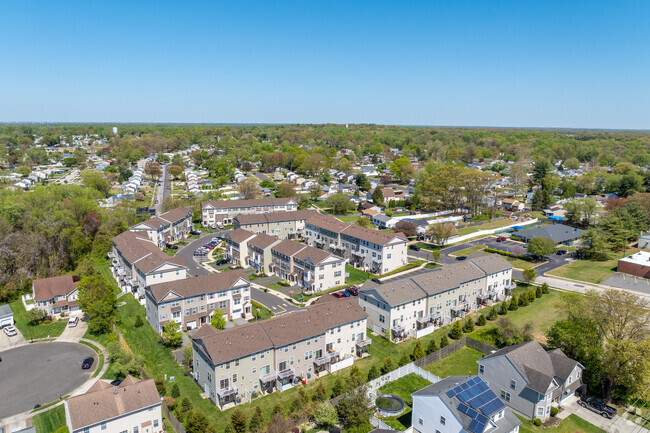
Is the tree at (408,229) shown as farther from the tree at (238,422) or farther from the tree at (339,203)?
the tree at (238,422)

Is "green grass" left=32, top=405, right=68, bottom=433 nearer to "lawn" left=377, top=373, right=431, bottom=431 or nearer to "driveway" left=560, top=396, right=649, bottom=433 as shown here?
"lawn" left=377, top=373, right=431, bottom=431

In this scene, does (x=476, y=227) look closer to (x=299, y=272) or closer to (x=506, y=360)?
(x=299, y=272)

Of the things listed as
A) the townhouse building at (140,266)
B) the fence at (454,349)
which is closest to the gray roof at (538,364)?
the fence at (454,349)

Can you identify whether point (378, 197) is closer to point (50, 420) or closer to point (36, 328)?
point (36, 328)

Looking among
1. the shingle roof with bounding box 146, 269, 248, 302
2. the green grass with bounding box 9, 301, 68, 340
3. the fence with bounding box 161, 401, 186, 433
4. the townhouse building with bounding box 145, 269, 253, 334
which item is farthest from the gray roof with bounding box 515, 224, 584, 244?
the green grass with bounding box 9, 301, 68, 340

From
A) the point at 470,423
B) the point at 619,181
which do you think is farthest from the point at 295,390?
the point at 619,181

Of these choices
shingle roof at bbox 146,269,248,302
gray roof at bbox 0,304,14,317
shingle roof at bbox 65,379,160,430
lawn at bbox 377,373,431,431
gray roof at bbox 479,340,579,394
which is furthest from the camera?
gray roof at bbox 0,304,14,317
